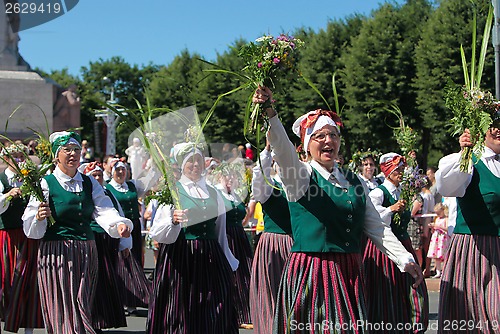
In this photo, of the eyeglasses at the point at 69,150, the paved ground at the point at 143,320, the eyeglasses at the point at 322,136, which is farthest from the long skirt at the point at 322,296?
the paved ground at the point at 143,320

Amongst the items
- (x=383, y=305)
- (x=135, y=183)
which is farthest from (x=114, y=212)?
(x=135, y=183)

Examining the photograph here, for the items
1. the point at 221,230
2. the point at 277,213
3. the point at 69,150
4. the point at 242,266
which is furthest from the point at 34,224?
the point at 242,266

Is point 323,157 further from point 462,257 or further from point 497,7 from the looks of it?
point 497,7

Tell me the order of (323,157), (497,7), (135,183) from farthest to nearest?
(135,183) → (497,7) → (323,157)

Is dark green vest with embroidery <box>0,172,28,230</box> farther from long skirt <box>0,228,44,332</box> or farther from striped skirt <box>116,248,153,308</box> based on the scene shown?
striped skirt <box>116,248,153,308</box>

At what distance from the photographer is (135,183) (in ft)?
34.2

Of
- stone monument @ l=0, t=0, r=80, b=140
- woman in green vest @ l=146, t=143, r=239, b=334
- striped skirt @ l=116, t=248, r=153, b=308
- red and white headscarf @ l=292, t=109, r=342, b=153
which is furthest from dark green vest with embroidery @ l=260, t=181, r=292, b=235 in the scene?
stone monument @ l=0, t=0, r=80, b=140

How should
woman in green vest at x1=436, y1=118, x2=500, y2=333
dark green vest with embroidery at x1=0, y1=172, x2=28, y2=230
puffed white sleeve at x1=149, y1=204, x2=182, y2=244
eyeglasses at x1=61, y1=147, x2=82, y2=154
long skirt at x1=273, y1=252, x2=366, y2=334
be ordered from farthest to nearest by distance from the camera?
dark green vest with embroidery at x1=0, y1=172, x2=28, y2=230, eyeglasses at x1=61, y1=147, x2=82, y2=154, puffed white sleeve at x1=149, y1=204, x2=182, y2=244, woman in green vest at x1=436, y1=118, x2=500, y2=333, long skirt at x1=273, y1=252, x2=366, y2=334

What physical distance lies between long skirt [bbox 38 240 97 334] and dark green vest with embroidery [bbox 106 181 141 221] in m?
3.26

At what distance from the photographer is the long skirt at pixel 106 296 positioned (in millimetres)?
8125

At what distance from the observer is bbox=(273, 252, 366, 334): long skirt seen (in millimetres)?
4750

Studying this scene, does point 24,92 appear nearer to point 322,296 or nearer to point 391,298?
point 391,298

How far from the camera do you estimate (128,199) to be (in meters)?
10.2

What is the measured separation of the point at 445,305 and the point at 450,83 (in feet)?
5.24
